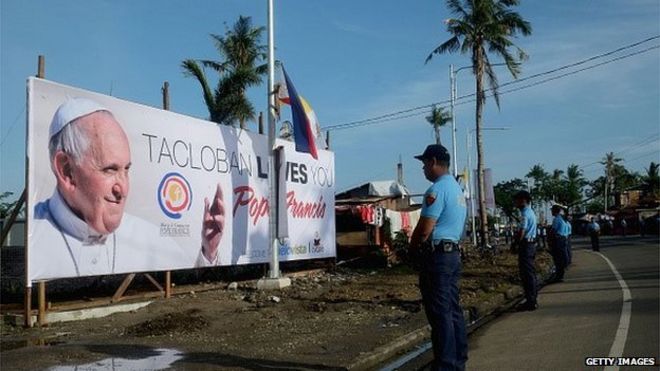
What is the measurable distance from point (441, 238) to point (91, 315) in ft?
23.5

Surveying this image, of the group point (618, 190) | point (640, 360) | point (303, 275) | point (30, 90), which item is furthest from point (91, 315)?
point (618, 190)

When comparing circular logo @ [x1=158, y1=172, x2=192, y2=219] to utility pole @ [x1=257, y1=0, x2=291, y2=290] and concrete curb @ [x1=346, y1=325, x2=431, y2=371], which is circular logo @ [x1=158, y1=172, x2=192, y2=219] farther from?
concrete curb @ [x1=346, y1=325, x2=431, y2=371]

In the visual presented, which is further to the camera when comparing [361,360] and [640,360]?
[361,360]

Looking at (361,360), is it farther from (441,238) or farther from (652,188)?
(652,188)

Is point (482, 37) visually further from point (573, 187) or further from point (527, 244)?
point (573, 187)

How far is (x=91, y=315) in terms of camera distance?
1088cm

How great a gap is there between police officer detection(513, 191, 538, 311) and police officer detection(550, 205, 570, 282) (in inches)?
211

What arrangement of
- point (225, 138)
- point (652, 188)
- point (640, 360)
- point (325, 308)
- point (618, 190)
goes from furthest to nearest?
point (618, 190), point (652, 188), point (225, 138), point (325, 308), point (640, 360)

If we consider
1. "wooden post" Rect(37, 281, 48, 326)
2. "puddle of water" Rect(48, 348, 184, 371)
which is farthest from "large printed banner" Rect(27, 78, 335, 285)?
"puddle of water" Rect(48, 348, 184, 371)

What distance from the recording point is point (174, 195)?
1266 centimetres

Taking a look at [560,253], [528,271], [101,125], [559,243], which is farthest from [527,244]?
[101,125]

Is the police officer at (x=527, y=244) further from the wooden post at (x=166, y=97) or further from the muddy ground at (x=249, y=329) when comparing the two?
the wooden post at (x=166, y=97)

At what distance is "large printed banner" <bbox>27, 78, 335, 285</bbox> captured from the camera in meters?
10.0

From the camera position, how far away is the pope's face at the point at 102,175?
1067cm
